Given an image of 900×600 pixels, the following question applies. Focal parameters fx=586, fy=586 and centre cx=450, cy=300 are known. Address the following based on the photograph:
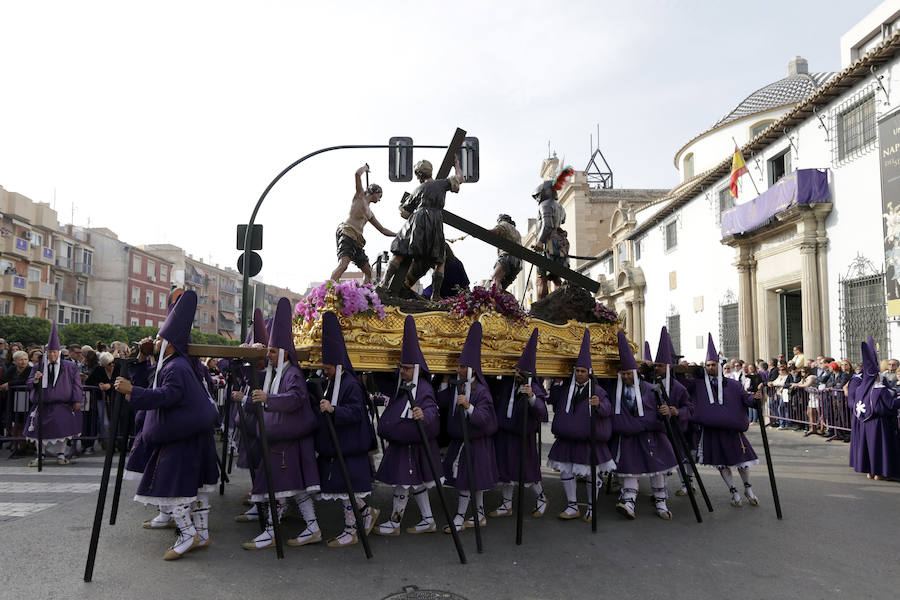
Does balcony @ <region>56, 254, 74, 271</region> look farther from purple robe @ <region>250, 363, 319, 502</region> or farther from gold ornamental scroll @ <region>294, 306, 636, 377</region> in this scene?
purple robe @ <region>250, 363, 319, 502</region>

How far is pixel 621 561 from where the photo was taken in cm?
511

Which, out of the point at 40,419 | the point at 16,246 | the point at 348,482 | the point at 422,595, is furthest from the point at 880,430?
the point at 16,246

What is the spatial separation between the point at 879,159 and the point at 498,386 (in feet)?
37.3

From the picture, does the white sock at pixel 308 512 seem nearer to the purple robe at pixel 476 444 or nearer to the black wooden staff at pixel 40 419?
the purple robe at pixel 476 444

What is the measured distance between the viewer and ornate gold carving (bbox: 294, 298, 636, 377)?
6.41m

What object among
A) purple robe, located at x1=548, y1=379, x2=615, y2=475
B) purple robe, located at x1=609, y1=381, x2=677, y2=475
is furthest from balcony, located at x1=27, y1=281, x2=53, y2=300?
purple robe, located at x1=609, y1=381, x2=677, y2=475

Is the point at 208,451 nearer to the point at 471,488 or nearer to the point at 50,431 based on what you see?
the point at 471,488

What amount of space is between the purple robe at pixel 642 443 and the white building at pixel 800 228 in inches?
351

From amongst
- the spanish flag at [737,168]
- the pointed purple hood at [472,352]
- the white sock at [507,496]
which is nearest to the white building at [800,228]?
the spanish flag at [737,168]

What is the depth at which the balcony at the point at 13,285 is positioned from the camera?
116ft

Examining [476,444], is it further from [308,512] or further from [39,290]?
[39,290]

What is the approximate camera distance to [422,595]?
432cm

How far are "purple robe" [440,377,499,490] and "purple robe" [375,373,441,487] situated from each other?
0.36 meters

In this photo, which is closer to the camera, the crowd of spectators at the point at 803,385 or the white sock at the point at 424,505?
the white sock at the point at 424,505
